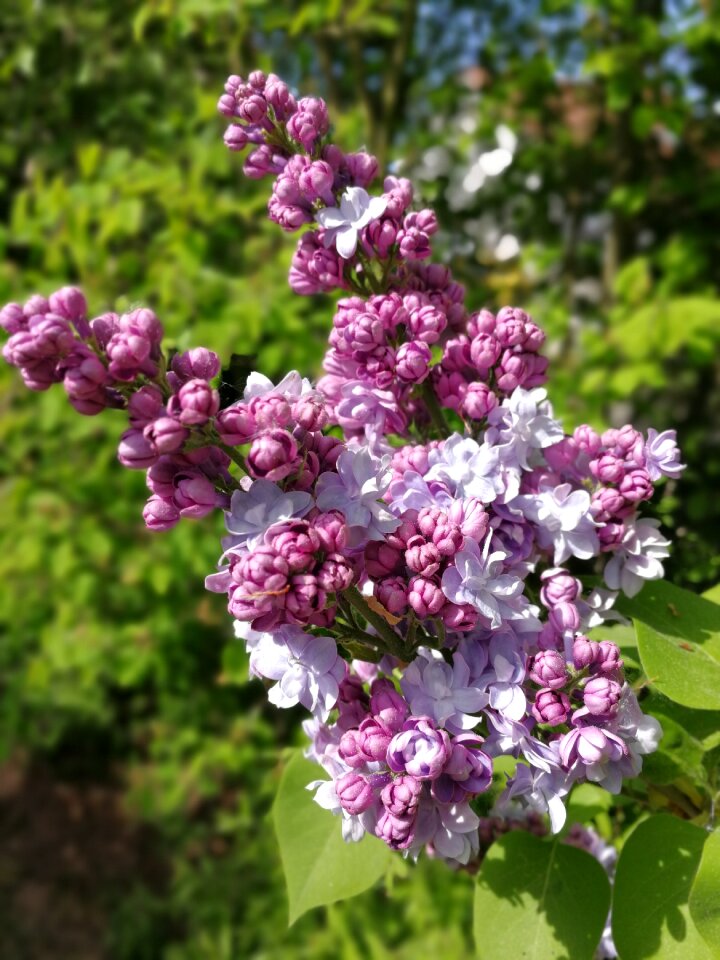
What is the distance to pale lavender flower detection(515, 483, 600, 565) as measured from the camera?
83 centimetres

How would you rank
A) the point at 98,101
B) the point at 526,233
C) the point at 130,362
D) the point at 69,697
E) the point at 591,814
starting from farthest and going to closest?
the point at 69,697
the point at 526,233
the point at 98,101
the point at 591,814
the point at 130,362

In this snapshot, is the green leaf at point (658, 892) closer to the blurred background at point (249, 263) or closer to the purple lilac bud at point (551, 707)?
the purple lilac bud at point (551, 707)

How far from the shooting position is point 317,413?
0.73 meters

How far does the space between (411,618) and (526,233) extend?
3289 millimetres

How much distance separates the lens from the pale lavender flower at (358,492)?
2.39 feet

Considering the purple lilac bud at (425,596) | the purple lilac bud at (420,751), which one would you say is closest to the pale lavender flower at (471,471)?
the purple lilac bud at (425,596)

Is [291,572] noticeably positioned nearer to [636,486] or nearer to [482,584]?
[482,584]

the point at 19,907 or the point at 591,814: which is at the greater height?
the point at 591,814

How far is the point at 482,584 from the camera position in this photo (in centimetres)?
76

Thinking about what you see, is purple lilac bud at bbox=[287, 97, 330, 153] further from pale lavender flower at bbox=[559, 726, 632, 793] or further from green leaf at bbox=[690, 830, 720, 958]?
green leaf at bbox=[690, 830, 720, 958]

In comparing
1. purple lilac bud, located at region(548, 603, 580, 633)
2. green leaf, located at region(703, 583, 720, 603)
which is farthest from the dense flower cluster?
green leaf, located at region(703, 583, 720, 603)

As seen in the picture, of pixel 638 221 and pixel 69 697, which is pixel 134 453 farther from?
pixel 69 697

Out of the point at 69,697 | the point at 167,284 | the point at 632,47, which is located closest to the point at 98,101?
the point at 167,284

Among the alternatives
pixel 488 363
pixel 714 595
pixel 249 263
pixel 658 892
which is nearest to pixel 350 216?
pixel 488 363
